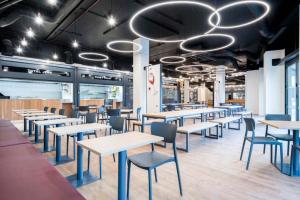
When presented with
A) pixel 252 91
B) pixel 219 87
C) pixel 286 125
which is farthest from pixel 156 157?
pixel 252 91

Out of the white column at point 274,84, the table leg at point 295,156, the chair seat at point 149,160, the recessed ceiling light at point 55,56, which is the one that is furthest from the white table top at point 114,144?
the recessed ceiling light at point 55,56

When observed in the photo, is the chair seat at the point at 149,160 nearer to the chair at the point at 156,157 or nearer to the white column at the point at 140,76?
the chair at the point at 156,157

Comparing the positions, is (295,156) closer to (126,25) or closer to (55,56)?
(126,25)

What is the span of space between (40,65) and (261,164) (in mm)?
10680

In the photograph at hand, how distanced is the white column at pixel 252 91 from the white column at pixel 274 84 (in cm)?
469

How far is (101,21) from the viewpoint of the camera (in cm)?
636

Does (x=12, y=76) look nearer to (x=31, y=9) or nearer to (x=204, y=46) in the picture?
(x=31, y=9)

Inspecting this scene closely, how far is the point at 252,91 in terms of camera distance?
41.3ft

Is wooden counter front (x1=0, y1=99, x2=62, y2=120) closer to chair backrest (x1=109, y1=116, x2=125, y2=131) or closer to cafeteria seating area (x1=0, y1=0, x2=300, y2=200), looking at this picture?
cafeteria seating area (x1=0, y1=0, x2=300, y2=200)

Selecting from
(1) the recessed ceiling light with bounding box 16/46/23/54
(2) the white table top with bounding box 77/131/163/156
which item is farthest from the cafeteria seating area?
(1) the recessed ceiling light with bounding box 16/46/23/54

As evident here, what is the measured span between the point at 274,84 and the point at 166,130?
25.5 ft

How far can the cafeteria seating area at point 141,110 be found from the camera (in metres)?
2.14

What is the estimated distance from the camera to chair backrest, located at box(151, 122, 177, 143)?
226 centimetres

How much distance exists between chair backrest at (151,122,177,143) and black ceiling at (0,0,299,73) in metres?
3.76
